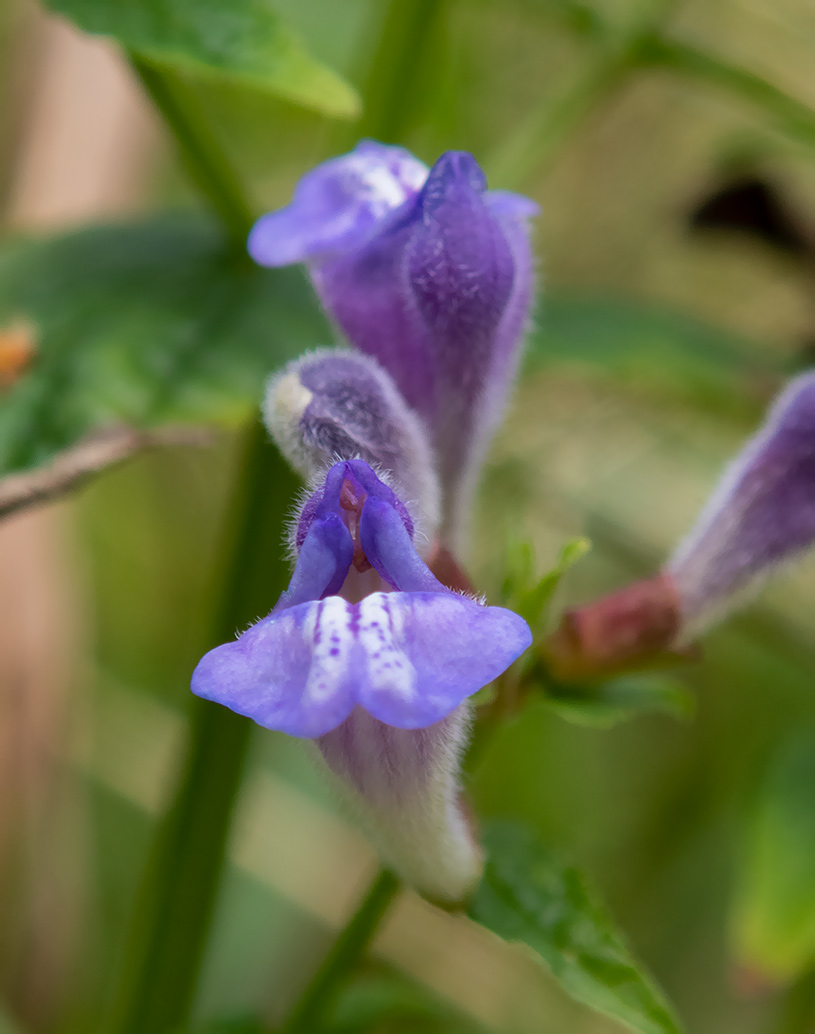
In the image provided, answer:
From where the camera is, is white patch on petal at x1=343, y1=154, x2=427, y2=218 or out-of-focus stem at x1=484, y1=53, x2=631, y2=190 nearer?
white patch on petal at x1=343, y1=154, x2=427, y2=218

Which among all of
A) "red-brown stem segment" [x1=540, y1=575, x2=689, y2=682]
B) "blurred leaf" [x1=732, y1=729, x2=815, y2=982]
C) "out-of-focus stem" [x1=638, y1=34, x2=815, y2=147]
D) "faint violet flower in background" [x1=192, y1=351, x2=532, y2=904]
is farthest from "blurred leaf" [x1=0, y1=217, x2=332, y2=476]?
"blurred leaf" [x1=732, y1=729, x2=815, y2=982]

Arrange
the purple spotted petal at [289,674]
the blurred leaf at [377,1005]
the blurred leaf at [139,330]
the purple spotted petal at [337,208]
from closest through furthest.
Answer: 1. the purple spotted petal at [289,674]
2. the purple spotted petal at [337,208]
3. the blurred leaf at [139,330]
4. the blurred leaf at [377,1005]

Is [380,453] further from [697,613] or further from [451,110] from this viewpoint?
[451,110]

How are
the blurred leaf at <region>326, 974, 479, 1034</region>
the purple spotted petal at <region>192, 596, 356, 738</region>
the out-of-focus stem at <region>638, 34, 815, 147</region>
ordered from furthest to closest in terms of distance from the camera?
the out-of-focus stem at <region>638, 34, 815, 147</region>
the blurred leaf at <region>326, 974, 479, 1034</region>
the purple spotted petal at <region>192, 596, 356, 738</region>

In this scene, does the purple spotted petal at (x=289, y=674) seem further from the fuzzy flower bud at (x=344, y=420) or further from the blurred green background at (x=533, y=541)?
the blurred green background at (x=533, y=541)

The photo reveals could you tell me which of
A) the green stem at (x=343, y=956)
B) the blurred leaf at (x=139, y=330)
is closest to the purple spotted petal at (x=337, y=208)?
the blurred leaf at (x=139, y=330)

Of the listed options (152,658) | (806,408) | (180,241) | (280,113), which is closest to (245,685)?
(806,408)

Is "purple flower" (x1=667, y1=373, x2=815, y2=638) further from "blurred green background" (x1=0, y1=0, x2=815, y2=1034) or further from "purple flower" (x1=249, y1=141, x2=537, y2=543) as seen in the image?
"purple flower" (x1=249, y1=141, x2=537, y2=543)
